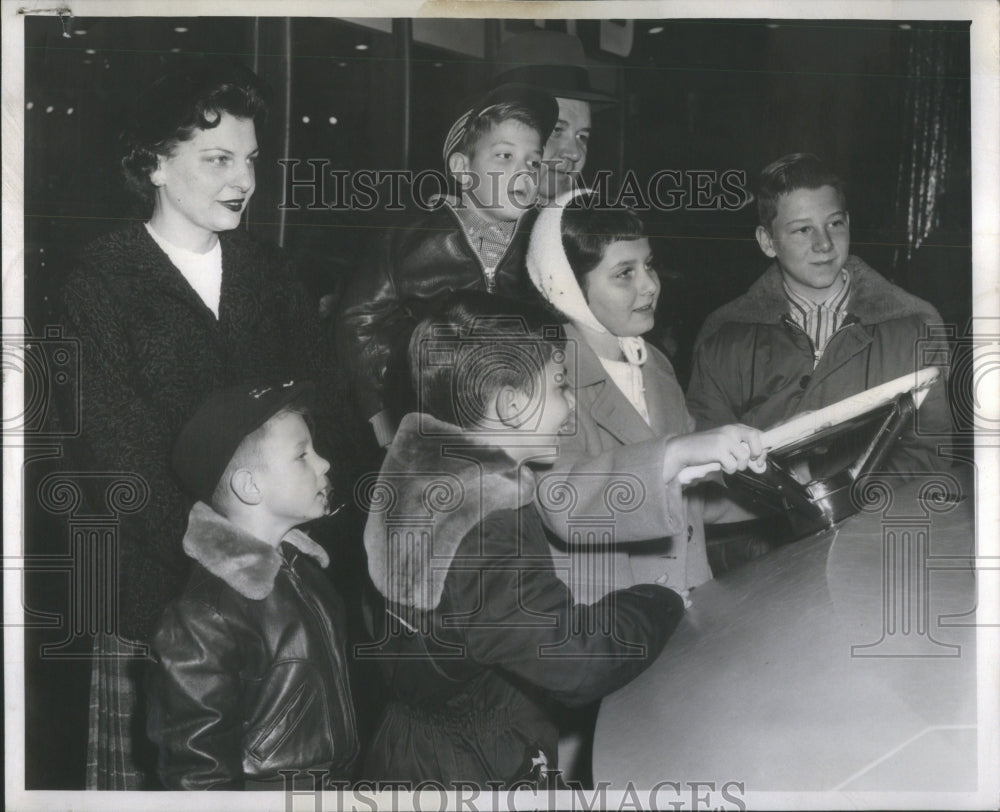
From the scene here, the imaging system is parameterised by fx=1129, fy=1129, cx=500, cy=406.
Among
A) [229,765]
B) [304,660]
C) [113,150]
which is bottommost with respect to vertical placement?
[229,765]

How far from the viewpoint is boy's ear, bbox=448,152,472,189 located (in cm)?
269

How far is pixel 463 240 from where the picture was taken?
2.68 metres

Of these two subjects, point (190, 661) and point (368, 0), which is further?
point (368, 0)

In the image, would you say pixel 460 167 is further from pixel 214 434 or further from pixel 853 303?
pixel 853 303

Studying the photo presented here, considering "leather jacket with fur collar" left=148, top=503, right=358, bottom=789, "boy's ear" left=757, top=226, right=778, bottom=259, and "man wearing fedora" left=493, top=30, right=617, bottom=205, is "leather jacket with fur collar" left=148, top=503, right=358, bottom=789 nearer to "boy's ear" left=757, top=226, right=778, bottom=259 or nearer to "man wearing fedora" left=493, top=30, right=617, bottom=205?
"man wearing fedora" left=493, top=30, right=617, bottom=205

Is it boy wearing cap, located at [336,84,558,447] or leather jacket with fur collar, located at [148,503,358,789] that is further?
boy wearing cap, located at [336,84,558,447]

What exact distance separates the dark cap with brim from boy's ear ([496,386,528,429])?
51 centimetres

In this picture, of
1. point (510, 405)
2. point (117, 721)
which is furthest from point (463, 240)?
point (117, 721)

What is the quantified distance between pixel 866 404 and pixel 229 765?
171cm

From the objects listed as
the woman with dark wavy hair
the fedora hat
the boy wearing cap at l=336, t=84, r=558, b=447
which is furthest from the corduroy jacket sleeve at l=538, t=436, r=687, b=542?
the fedora hat

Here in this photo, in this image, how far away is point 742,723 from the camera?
2.62m

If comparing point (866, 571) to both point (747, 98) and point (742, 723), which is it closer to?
point (742, 723)

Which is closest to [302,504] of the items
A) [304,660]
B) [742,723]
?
[304,660]

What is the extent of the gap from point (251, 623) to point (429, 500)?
0.49 metres
